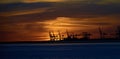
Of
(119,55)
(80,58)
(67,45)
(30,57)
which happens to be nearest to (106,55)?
(119,55)

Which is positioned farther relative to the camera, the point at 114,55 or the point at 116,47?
the point at 116,47

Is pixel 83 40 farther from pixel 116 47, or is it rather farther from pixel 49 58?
pixel 49 58

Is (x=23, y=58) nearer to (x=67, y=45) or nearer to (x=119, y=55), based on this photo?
(x=119, y=55)

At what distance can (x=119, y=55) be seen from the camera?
22562 mm

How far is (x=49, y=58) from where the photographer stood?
2023 cm

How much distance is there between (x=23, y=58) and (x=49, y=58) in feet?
5.97

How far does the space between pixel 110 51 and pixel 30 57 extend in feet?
15.3

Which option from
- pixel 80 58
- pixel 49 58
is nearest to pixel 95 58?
pixel 80 58

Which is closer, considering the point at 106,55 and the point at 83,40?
the point at 106,55

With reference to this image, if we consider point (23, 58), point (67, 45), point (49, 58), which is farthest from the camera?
point (67, 45)

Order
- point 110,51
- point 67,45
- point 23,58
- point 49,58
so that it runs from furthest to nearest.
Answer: point 67,45 < point 110,51 < point 23,58 < point 49,58

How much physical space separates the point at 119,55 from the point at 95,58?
6.07 feet

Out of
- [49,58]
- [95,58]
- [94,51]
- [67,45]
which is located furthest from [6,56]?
[67,45]

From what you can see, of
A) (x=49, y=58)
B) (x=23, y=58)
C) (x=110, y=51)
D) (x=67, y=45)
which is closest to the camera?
(x=49, y=58)
